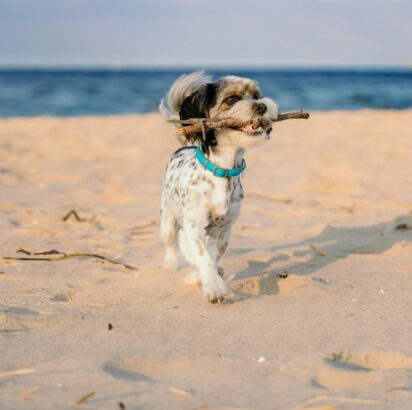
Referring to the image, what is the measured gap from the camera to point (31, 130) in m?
14.8

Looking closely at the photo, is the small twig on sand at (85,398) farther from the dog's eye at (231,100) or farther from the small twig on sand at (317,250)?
the small twig on sand at (317,250)

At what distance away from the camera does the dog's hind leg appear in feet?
17.4

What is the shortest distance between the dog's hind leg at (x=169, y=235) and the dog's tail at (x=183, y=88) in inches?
31.7

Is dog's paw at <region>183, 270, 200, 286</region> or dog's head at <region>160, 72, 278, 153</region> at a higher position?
dog's head at <region>160, 72, 278, 153</region>

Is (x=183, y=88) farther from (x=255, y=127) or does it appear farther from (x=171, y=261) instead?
(x=171, y=261)

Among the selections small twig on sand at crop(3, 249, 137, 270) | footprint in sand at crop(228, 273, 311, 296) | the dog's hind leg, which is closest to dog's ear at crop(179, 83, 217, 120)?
the dog's hind leg

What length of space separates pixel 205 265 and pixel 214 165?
65cm

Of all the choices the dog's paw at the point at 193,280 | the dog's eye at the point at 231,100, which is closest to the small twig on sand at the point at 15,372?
the dog's paw at the point at 193,280

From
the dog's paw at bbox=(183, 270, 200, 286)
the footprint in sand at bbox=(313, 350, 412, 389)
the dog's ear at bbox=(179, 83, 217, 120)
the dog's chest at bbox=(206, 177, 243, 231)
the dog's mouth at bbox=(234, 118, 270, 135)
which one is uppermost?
the dog's ear at bbox=(179, 83, 217, 120)

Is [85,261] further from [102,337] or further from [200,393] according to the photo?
[200,393]

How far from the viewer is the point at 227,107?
4422mm

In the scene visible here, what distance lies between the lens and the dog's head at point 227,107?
4.23 metres

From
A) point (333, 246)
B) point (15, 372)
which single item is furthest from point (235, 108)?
point (15, 372)

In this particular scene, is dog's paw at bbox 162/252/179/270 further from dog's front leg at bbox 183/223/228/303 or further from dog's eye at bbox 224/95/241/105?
dog's eye at bbox 224/95/241/105
